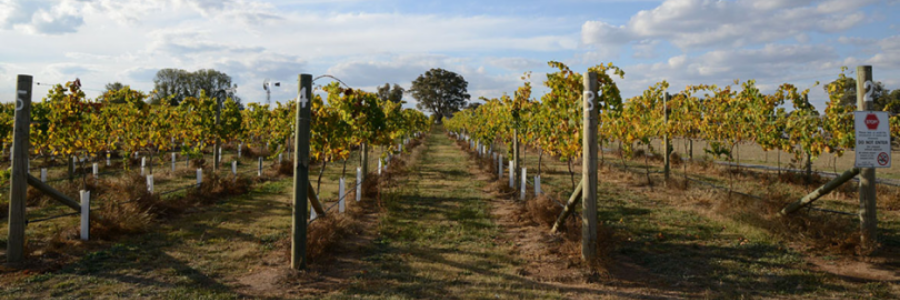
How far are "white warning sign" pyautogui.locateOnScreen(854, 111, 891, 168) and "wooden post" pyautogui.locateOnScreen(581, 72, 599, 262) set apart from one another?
3200 millimetres

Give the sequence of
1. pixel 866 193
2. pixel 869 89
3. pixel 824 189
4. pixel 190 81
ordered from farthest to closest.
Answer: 1. pixel 190 81
2. pixel 824 189
3. pixel 866 193
4. pixel 869 89

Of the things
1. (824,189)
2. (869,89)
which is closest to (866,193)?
(824,189)

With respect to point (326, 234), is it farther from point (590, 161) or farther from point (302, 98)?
point (590, 161)

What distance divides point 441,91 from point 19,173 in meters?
83.8

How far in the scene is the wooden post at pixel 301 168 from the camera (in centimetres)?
537

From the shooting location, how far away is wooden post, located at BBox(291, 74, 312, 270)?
5371 millimetres

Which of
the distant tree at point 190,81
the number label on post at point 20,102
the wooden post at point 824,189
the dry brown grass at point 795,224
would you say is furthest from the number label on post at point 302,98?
the distant tree at point 190,81

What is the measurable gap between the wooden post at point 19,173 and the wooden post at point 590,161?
22.1 ft

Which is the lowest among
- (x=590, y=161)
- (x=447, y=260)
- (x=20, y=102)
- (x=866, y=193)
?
(x=447, y=260)

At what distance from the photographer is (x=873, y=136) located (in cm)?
560

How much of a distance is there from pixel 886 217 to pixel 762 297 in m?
5.86

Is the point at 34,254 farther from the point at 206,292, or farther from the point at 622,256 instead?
the point at 622,256

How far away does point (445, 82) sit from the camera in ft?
288

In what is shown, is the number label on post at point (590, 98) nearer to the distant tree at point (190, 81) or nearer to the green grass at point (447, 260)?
the green grass at point (447, 260)
